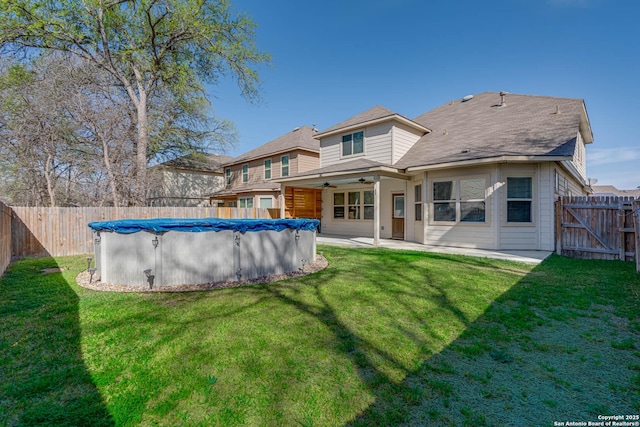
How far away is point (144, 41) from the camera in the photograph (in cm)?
1477

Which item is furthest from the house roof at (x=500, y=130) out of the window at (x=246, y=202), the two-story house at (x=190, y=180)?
the two-story house at (x=190, y=180)

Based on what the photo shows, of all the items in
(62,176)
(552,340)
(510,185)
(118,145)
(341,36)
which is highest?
(341,36)

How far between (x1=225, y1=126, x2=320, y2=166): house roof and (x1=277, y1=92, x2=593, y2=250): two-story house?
348cm

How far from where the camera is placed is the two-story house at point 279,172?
15604 millimetres

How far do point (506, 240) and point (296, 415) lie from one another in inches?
373

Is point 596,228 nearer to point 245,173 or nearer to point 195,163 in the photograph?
point 245,173

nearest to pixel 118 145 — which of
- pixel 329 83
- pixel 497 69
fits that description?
pixel 329 83

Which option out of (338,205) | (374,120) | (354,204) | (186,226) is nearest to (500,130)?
(374,120)

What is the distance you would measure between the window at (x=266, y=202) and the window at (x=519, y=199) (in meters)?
12.6

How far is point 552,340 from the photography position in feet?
10.1

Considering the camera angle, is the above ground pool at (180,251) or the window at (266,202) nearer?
the above ground pool at (180,251)

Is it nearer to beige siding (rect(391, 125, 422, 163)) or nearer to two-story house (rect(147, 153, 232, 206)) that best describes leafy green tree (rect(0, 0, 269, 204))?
two-story house (rect(147, 153, 232, 206))

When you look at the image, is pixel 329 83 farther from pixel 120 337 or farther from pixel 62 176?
pixel 120 337

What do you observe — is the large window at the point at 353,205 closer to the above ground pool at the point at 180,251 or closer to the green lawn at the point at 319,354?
the above ground pool at the point at 180,251
